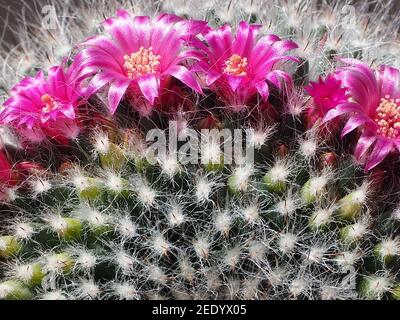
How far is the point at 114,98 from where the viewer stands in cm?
147

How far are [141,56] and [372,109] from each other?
0.60 metres

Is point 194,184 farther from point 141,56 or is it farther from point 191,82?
point 141,56

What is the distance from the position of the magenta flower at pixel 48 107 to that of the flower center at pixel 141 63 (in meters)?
0.12

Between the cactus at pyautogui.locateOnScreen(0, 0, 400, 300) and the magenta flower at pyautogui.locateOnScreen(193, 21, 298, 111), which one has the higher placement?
the magenta flower at pyautogui.locateOnScreen(193, 21, 298, 111)

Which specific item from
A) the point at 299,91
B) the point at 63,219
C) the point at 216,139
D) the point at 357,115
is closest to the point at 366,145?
the point at 357,115

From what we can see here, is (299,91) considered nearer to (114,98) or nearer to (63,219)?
(114,98)

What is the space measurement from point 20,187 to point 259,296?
67 centimetres

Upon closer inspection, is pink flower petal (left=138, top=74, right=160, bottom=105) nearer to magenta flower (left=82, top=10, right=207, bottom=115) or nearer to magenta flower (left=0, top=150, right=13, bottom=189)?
magenta flower (left=82, top=10, right=207, bottom=115)

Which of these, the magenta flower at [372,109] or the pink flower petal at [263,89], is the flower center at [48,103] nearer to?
the pink flower petal at [263,89]

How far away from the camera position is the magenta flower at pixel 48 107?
1.54m

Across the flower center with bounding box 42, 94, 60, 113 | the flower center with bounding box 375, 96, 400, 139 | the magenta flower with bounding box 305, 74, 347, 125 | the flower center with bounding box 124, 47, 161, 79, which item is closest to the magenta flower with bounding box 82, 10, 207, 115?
the flower center with bounding box 124, 47, 161, 79

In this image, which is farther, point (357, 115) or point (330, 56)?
point (330, 56)

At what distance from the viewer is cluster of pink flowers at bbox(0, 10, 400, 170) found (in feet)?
4.88

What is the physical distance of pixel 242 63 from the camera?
1578 mm
